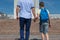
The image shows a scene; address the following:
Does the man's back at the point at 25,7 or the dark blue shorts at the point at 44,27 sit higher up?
the man's back at the point at 25,7

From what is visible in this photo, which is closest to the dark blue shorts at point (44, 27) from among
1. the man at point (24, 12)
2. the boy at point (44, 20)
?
the boy at point (44, 20)

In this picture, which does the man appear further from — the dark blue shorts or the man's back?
the dark blue shorts

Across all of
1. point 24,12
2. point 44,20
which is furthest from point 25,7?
point 44,20

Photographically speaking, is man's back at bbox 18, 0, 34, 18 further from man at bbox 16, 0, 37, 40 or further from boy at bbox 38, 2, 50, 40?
boy at bbox 38, 2, 50, 40

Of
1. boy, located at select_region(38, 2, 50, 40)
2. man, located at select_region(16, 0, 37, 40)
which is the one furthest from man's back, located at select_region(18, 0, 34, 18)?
boy, located at select_region(38, 2, 50, 40)

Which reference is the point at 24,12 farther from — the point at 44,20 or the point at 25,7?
the point at 44,20

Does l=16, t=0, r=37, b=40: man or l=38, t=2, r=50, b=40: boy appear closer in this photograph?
l=16, t=0, r=37, b=40: man

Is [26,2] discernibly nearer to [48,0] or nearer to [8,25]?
[8,25]

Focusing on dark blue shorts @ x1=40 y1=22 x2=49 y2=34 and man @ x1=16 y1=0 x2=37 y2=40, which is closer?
man @ x1=16 y1=0 x2=37 y2=40

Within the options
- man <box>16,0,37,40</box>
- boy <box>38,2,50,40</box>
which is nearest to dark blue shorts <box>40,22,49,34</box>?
boy <box>38,2,50,40</box>

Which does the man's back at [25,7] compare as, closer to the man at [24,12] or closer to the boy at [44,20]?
the man at [24,12]

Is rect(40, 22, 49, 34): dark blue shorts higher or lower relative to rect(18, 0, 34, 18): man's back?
lower

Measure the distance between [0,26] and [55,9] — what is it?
14.3ft

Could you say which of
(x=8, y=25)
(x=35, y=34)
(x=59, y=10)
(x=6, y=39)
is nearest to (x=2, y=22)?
(x=8, y=25)
